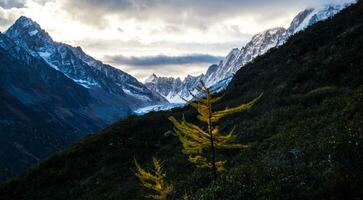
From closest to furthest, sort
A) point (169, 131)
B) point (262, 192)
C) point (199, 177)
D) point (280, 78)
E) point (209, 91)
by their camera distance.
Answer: point (262, 192)
point (209, 91)
point (199, 177)
point (280, 78)
point (169, 131)

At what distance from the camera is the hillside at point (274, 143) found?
15383 mm

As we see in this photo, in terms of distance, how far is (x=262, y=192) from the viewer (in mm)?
15125

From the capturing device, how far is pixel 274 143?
23750mm

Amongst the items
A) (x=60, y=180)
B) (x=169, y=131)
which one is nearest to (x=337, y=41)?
(x=169, y=131)

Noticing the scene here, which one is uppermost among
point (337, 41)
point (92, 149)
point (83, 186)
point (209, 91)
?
point (337, 41)

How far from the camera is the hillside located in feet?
50.5

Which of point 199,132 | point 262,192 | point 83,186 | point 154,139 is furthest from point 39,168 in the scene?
point 262,192

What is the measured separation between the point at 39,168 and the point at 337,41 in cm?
3079

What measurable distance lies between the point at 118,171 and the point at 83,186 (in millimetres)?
3213

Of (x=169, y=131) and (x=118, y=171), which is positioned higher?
(x=169, y=131)

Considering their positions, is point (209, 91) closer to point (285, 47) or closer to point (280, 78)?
point (280, 78)

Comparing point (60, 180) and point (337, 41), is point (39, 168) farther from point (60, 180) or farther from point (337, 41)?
point (337, 41)

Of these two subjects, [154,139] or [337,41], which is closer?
[337,41]

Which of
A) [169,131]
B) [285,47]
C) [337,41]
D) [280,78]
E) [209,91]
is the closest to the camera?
[209,91]
